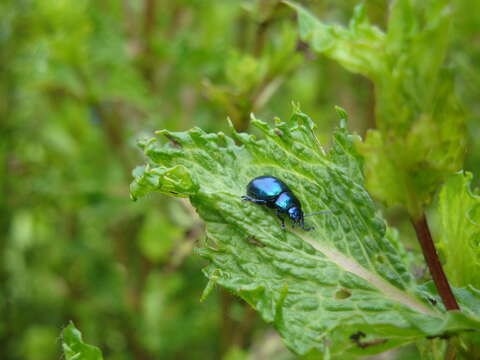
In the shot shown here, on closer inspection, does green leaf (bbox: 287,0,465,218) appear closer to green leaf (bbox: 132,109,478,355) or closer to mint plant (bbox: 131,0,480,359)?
mint plant (bbox: 131,0,480,359)

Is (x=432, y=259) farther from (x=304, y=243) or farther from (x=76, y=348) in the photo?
(x=76, y=348)

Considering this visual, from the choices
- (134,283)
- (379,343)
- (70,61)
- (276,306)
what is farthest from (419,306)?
(134,283)


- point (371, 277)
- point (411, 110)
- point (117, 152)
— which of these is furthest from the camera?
point (117, 152)

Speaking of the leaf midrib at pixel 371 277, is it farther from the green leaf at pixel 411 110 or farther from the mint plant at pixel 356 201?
the green leaf at pixel 411 110

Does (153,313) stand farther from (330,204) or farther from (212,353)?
(330,204)

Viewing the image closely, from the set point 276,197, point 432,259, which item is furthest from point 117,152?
point 432,259

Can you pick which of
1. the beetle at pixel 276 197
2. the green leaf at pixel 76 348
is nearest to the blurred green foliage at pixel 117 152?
the beetle at pixel 276 197
